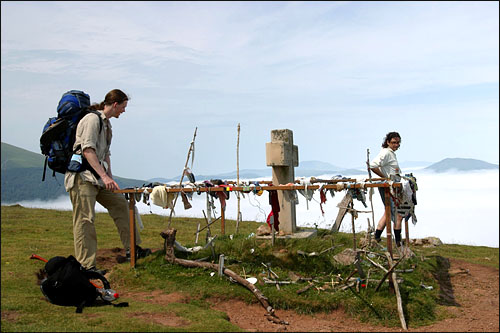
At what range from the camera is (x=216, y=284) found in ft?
25.9

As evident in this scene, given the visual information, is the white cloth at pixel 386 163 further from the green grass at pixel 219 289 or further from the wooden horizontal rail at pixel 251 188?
the wooden horizontal rail at pixel 251 188

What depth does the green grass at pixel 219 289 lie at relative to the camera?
19.8ft

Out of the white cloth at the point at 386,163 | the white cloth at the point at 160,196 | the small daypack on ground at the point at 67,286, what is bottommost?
the small daypack on ground at the point at 67,286

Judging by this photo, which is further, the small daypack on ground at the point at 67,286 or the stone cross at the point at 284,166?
the stone cross at the point at 284,166

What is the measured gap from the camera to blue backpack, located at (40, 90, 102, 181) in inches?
305

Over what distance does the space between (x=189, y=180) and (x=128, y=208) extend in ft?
4.22

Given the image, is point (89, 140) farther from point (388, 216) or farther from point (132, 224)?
point (388, 216)

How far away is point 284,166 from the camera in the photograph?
35.0 feet

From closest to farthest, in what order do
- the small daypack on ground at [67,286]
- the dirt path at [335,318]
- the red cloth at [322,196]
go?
the dirt path at [335,318] < the small daypack on ground at [67,286] < the red cloth at [322,196]

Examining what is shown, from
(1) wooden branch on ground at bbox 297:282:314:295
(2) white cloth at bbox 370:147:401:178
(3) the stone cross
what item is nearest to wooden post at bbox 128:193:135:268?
(3) the stone cross

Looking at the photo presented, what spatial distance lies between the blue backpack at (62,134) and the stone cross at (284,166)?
4.00 m

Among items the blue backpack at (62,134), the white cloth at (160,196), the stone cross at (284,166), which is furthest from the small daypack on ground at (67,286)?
the stone cross at (284,166)

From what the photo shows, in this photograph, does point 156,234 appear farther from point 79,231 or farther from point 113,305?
point 113,305

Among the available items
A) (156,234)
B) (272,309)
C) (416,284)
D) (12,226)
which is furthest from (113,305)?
(12,226)
